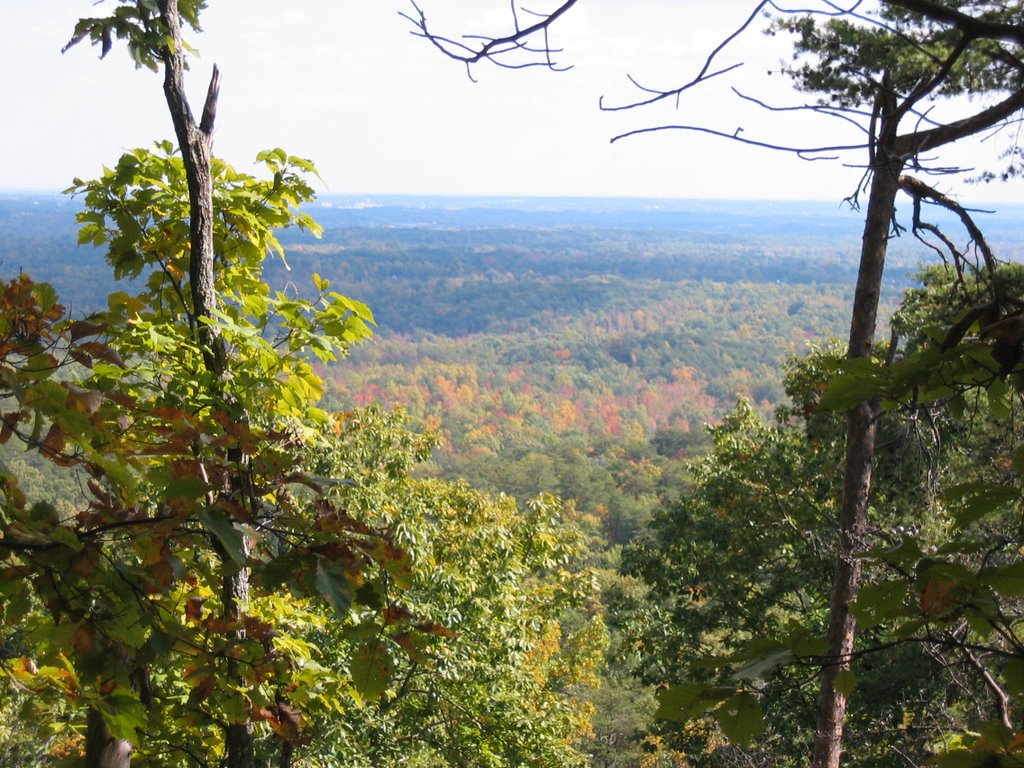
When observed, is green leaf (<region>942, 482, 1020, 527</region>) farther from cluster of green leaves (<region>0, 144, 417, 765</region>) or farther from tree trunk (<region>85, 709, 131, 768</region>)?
tree trunk (<region>85, 709, 131, 768</region>)

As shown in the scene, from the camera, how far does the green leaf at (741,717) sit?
92cm

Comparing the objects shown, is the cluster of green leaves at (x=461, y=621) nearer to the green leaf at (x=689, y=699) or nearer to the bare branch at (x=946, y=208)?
the bare branch at (x=946, y=208)

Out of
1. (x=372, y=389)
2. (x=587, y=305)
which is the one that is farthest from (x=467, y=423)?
(x=587, y=305)

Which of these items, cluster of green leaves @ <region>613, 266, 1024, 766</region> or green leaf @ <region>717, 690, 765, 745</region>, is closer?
green leaf @ <region>717, 690, 765, 745</region>

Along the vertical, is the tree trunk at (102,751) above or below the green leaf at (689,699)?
below

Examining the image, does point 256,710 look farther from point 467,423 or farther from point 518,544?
point 467,423

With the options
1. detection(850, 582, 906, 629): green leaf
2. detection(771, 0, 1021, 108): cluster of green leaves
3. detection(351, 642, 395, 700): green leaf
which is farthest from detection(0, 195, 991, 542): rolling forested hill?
detection(850, 582, 906, 629): green leaf

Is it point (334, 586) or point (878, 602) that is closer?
point (878, 602)

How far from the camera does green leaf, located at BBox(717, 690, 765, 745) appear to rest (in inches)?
36.1

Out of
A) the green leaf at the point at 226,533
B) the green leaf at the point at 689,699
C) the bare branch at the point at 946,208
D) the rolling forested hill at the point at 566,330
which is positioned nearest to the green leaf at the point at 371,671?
the green leaf at the point at 226,533

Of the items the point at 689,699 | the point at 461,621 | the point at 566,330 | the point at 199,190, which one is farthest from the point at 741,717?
the point at 566,330

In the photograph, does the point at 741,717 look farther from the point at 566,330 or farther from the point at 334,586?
the point at 566,330

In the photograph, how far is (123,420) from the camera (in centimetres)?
170

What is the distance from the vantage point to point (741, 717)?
3.03 ft
